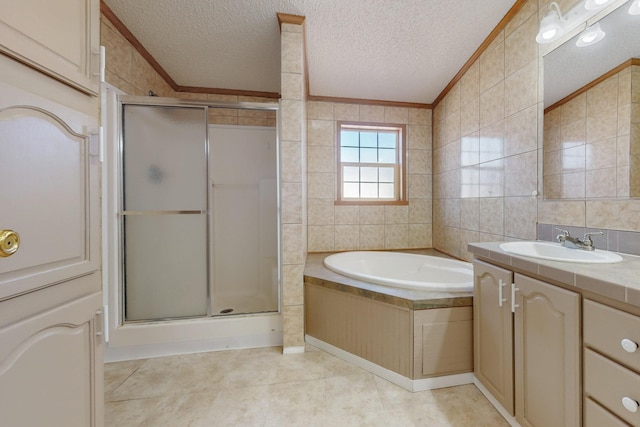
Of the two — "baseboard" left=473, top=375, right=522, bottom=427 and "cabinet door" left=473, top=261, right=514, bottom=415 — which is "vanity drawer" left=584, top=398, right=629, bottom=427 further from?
"baseboard" left=473, top=375, right=522, bottom=427

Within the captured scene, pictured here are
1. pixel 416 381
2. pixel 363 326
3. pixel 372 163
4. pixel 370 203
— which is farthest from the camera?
pixel 372 163

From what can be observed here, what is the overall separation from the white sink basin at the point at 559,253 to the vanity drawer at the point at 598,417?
1.61 ft

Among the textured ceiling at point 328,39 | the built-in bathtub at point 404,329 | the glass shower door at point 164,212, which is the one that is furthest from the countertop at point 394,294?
the textured ceiling at point 328,39

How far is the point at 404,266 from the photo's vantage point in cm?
252

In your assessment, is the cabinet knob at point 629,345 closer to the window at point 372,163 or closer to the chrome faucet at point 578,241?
the chrome faucet at point 578,241

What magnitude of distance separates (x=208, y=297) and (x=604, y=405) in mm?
2221

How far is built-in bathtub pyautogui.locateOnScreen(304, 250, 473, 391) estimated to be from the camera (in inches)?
56.1

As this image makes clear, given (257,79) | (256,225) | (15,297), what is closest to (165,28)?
(257,79)

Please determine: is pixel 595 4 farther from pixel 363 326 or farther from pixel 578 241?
pixel 363 326

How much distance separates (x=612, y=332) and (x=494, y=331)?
0.56 metres

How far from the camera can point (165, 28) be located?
188cm

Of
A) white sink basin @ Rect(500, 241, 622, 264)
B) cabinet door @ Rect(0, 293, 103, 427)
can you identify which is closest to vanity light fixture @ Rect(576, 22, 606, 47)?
white sink basin @ Rect(500, 241, 622, 264)

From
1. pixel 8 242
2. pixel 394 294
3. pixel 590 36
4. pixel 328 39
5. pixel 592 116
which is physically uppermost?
pixel 328 39

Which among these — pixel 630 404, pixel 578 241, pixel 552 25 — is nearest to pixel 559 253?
pixel 578 241
